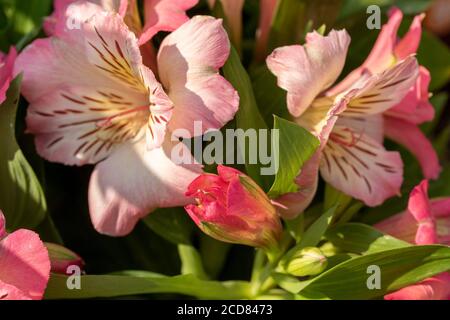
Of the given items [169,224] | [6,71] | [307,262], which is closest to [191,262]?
[169,224]

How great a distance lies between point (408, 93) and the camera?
70 centimetres

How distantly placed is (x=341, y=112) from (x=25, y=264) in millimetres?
281

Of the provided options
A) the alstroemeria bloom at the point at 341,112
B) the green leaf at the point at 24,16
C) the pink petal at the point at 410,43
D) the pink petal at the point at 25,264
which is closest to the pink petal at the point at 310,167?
the alstroemeria bloom at the point at 341,112

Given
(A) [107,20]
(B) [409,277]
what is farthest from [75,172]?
(B) [409,277]

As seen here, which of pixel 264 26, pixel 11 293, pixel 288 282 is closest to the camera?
pixel 11 293

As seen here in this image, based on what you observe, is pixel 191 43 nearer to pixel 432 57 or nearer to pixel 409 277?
pixel 409 277

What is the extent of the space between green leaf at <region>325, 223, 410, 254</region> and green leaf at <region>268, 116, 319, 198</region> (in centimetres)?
9

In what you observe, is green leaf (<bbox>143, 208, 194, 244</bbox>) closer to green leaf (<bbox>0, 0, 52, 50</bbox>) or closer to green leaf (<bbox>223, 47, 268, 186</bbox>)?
green leaf (<bbox>223, 47, 268, 186</bbox>)

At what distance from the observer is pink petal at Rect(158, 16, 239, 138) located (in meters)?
0.59

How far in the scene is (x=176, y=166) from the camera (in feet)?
2.05

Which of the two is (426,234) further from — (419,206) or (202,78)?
(202,78)

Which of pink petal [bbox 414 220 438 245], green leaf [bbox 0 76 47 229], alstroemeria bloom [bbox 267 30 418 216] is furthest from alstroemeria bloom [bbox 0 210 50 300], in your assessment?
pink petal [bbox 414 220 438 245]

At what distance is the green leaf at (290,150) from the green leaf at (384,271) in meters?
0.09

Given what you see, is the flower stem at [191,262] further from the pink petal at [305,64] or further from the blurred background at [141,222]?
the pink petal at [305,64]
